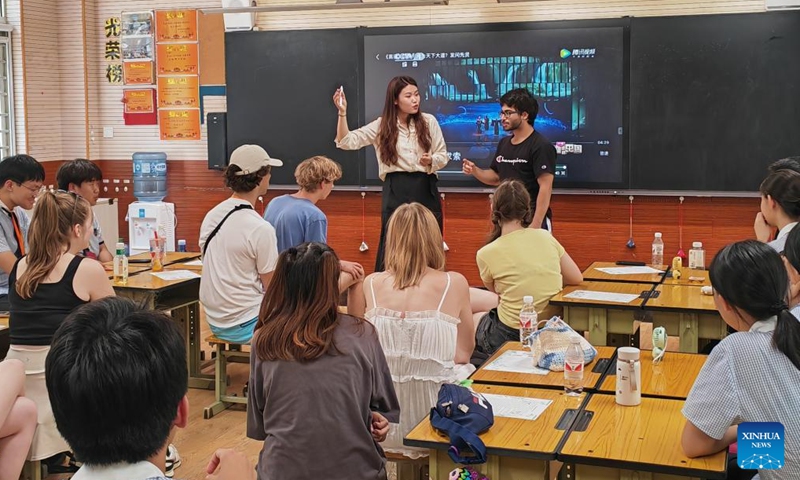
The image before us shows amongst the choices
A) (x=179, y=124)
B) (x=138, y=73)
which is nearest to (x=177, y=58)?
(x=138, y=73)

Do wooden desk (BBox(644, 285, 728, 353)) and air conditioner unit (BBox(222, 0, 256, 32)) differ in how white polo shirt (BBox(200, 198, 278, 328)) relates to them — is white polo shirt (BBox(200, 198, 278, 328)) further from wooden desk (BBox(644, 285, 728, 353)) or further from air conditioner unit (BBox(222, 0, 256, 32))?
air conditioner unit (BBox(222, 0, 256, 32))

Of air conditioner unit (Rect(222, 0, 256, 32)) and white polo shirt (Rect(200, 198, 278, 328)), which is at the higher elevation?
air conditioner unit (Rect(222, 0, 256, 32))

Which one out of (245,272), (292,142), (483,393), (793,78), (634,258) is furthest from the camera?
(292,142)

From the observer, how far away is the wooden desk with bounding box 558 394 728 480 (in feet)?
8.71

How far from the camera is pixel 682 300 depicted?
503 centimetres

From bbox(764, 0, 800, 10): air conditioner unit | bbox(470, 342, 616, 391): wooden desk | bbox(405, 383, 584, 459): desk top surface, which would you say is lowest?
bbox(405, 383, 584, 459): desk top surface

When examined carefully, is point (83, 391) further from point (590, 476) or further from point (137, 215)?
point (137, 215)

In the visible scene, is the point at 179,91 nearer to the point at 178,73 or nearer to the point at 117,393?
the point at 178,73

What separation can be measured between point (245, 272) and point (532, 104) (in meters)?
2.78

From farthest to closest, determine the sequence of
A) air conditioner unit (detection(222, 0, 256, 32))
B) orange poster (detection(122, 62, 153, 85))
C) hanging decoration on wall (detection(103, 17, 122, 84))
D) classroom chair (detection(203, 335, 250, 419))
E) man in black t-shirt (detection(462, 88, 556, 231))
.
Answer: hanging decoration on wall (detection(103, 17, 122, 84))
orange poster (detection(122, 62, 153, 85))
air conditioner unit (detection(222, 0, 256, 32))
man in black t-shirt (detection(462, 88, 556, 231))
classroom chair (detection(203, 335, 250, 419))

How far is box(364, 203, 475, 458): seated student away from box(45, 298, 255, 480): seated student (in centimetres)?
207

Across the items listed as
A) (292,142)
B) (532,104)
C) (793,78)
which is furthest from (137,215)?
(793,78)

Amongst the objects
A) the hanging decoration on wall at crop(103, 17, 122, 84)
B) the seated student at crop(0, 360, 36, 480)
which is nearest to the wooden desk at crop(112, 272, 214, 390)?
the seated student at crop(0, 360, 36, 480)

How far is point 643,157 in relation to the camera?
26.1ft
